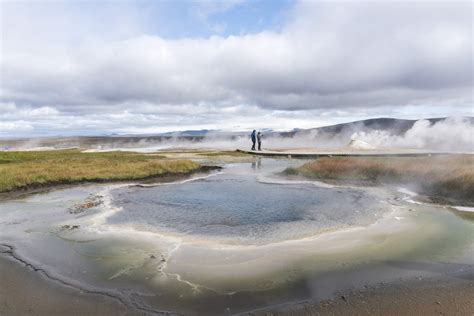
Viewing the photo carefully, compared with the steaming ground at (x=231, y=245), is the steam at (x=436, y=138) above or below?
above

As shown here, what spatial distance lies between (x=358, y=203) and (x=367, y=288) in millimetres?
10164

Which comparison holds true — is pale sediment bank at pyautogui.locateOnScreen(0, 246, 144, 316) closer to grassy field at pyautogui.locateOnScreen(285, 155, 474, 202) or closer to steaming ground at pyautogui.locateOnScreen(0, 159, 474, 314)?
steaming ground at pyautogui.locateOnScreen(0, 159, 474, 314)

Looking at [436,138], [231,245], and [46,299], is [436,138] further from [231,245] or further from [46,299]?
[46,299]

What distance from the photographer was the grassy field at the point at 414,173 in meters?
20.0

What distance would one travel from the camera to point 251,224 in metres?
14.6

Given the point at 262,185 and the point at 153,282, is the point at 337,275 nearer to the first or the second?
the point at 153,282

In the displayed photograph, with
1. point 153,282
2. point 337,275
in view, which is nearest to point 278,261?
point 337,275

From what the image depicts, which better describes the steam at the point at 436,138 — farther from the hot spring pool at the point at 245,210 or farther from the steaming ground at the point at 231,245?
the steaming ground at the point at 231,245

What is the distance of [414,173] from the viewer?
→ 81.3ft

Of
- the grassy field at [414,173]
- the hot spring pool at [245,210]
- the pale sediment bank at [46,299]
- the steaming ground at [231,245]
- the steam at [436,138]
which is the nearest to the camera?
the pale sediment bank at [46,299]

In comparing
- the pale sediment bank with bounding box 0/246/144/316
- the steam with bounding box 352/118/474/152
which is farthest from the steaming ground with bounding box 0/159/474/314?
the steam with bounding box 352/118/474/152

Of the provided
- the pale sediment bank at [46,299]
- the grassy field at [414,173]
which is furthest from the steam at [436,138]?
the pale sediment bank at [46,299]

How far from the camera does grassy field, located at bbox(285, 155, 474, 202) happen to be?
19953mm

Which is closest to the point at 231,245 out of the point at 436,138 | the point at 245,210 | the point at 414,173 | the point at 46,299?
the point at 245,210
